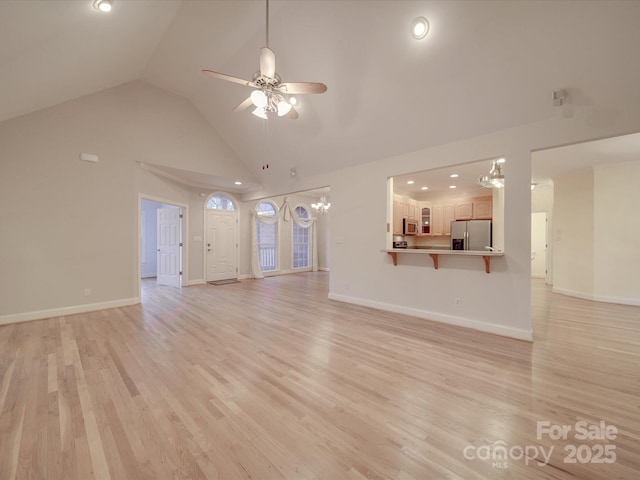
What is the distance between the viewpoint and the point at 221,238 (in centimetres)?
750

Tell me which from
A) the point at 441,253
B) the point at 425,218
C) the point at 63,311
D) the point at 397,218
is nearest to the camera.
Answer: the point at 441,253

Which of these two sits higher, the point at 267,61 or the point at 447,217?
the point at 267,61

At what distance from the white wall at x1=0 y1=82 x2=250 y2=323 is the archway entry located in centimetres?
199

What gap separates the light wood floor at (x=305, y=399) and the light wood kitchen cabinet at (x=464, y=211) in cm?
396

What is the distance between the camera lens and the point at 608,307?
4.63 meters

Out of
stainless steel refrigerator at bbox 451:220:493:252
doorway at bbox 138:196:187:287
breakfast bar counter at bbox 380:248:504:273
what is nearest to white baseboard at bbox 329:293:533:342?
breakfast bar counter at bbox 380:248:504:273

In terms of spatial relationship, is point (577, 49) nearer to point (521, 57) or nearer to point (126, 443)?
point (521, 57)

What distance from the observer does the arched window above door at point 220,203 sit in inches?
289

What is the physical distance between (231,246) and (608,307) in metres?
8.73

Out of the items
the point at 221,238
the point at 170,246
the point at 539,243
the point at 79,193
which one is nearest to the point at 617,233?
the point at 539,243

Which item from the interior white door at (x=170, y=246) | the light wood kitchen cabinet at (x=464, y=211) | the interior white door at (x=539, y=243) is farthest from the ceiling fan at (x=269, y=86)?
the interior white door at (x=539, y=243)

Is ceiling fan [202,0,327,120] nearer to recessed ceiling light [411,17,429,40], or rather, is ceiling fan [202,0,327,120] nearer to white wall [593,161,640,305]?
recessed ceiling light [411,17,429,40]

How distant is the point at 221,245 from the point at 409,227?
5.67 meters

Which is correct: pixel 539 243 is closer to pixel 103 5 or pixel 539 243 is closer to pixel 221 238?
pixel 221 238
